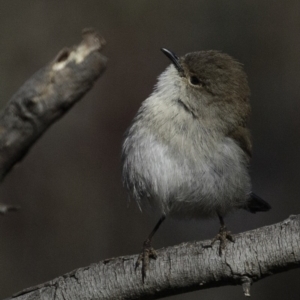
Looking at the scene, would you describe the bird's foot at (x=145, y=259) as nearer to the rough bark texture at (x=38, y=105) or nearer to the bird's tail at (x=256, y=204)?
the rough bark texture at (x=38, y=105)

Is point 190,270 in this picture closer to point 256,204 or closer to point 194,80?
point 194,80

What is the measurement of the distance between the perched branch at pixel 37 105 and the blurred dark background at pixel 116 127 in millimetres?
3251

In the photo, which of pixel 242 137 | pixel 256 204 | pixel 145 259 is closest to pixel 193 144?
pixel 242 137

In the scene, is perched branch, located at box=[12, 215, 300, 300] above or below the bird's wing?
below

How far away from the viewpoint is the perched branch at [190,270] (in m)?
3.12

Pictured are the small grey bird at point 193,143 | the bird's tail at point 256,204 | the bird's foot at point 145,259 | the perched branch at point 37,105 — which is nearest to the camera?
the perched branch at point 37,105

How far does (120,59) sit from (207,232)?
2046 mm

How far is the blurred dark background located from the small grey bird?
2034mm

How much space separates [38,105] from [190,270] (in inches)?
43.3

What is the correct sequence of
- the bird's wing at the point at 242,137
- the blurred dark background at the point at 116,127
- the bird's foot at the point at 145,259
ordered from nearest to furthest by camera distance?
the bird's foot at the point at 145,259, the bird's wing at the point at 242,137, the blurred dark background at the point at 116,127

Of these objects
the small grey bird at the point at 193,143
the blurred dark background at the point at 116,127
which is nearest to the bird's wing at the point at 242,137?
the small grey bird at the point at 193,143

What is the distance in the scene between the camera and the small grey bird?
404 cm

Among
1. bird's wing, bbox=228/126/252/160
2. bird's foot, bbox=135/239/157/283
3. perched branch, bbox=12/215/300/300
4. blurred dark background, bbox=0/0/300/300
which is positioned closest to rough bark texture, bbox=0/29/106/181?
perched branch, bbox=12/215/300/300

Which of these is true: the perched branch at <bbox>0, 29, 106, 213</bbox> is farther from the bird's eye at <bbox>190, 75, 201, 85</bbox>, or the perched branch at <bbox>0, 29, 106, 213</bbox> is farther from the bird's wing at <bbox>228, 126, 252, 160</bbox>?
the bird's wing at <bbox>228, 126, 252, 160</bbox>
